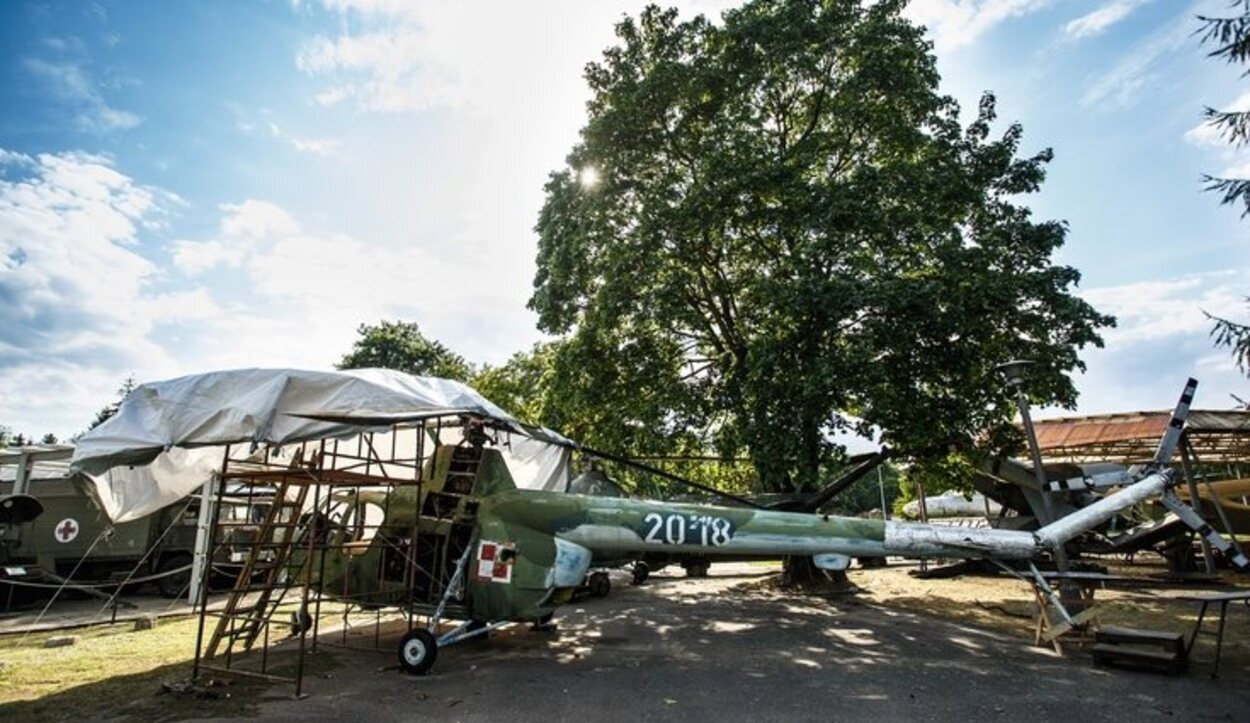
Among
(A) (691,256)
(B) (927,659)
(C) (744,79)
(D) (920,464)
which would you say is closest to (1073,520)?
(B) (927,659)

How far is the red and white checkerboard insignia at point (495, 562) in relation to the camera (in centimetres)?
784

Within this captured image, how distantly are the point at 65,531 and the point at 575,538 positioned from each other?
1293cm

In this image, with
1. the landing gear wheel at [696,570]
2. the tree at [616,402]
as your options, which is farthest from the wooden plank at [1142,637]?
the landing gear wheel at [696,570]

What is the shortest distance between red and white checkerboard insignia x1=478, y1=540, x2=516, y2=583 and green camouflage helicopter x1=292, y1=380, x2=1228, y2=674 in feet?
0.04

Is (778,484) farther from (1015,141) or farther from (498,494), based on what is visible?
(1015,141)

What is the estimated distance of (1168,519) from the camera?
15156mm

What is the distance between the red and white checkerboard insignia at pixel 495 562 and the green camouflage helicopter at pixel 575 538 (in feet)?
0.04

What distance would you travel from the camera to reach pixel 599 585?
46.2ft

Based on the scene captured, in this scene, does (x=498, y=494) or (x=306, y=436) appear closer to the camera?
(x=306, y=436)

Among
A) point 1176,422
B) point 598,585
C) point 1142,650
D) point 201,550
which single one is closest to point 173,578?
point 201,550

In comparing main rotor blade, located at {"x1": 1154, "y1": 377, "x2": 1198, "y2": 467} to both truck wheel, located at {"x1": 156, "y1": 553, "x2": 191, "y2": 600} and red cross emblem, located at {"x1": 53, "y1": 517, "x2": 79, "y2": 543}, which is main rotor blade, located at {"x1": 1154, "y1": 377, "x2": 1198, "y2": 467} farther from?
red cross emblem, located at {"x1": 53, "y1": 517, "x2": 79, "y2": 543}

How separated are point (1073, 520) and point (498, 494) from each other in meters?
6.94

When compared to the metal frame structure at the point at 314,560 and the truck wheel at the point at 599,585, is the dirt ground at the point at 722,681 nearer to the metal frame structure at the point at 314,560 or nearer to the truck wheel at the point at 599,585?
the metal frame structure at the point at 314,560

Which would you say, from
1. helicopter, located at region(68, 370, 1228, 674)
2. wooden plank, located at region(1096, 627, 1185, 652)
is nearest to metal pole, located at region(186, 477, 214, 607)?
helicopter, located at region(68, 370, 1228, 674)
